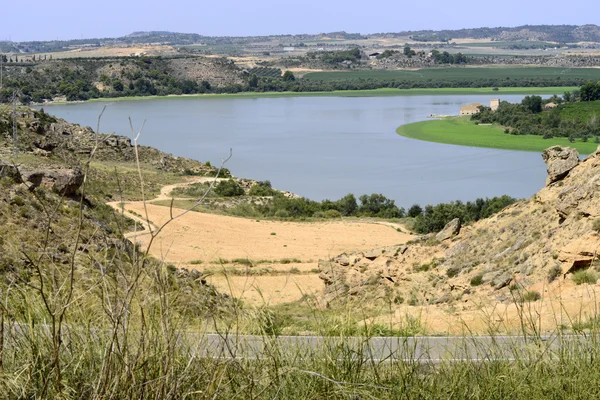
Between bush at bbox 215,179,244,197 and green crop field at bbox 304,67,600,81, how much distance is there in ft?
269

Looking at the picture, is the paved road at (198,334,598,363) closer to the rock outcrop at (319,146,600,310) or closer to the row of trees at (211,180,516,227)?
the rock outcrop at (319,146,600,310)

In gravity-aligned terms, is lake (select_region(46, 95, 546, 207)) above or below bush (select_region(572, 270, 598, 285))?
below

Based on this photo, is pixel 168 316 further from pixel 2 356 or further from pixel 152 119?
pixel 152 119

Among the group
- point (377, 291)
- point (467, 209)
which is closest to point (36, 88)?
point (467, 209)

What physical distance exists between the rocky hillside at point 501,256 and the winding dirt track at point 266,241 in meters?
1.72

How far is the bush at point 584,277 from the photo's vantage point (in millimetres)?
8591

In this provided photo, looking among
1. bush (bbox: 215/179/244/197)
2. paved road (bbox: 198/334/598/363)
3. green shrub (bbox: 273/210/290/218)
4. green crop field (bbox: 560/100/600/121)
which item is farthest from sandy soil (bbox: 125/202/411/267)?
green crop field (bbox: 560/100/600/121)

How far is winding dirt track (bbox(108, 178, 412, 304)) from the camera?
50.8 feet

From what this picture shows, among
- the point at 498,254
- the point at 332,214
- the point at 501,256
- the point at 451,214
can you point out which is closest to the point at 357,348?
the point at 501,256

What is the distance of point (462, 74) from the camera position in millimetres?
118500

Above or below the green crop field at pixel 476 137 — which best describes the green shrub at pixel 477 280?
above

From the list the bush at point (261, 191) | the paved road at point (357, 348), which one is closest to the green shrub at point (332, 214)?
the bush at point (261, 191)

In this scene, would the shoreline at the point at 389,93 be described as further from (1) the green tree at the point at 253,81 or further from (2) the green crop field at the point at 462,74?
(2) the green crop field at the point at 462,74

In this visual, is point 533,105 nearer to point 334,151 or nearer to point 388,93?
point 334,151
